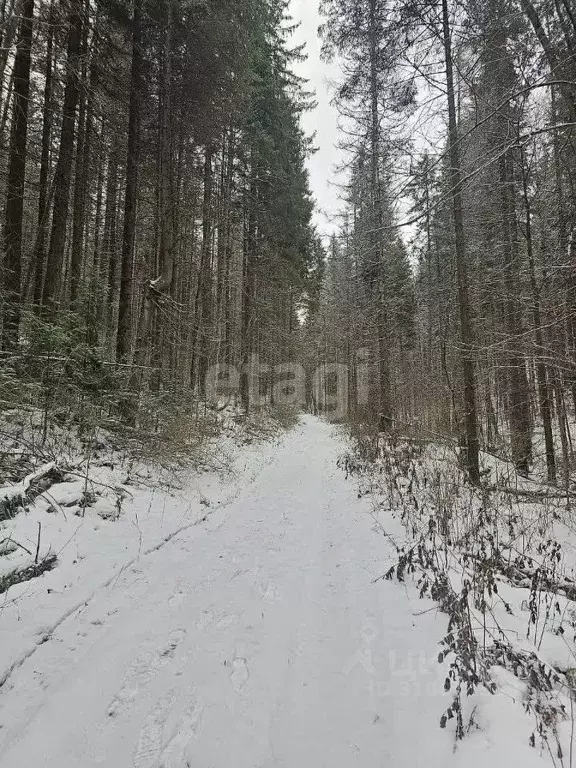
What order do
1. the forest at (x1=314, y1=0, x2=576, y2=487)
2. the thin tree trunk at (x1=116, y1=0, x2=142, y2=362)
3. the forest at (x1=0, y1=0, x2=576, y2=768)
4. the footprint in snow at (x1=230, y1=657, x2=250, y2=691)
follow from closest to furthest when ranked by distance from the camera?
1. the forest at (x1=0, y1=0, x2=576, y2=768)
2. the footprint in snow at (x1=230, y1=657, x2=250, y2=691)
3. the forest at (x1=314, y1=0, x2=576, y2=487)
4. the thin tree trunk at (x1=116, y1=0, x2=142, y2=362)

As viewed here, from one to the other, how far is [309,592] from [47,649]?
2.09 metres

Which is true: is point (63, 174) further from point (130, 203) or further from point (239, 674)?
point (239, 674)

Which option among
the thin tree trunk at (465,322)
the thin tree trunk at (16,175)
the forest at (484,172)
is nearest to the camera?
the forest at (484,172)

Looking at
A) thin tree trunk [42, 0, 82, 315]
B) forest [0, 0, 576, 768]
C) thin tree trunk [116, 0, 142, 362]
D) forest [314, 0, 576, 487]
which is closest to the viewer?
forest [0, 0, 576, 768]

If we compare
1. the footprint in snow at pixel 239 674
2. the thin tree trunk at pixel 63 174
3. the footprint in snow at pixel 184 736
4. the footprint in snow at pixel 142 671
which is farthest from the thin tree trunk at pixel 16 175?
the footprint in snow at pixel 184 736

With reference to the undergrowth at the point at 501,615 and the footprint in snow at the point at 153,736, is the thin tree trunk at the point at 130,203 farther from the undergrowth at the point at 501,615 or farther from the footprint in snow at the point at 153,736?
the footprint in snow at the point at 153,736

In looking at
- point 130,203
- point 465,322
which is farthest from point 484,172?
point 130,203

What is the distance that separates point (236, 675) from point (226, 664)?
0.13 meters

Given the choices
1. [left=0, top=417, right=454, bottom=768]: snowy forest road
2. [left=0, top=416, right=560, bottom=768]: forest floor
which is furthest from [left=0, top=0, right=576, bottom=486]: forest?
[left=0, top=417, right=454, bottom=768]: snowy forest road

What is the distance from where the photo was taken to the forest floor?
1918mm

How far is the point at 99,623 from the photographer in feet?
9.80

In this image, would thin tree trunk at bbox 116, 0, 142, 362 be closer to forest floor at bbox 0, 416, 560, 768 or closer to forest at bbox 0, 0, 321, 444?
forest at bbox 0, 0, 321, 444

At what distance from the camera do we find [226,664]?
8.40 ft

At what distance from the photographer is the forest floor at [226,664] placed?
1.92 meters
